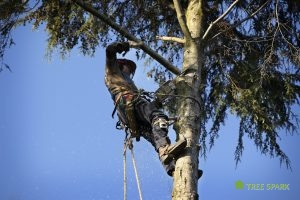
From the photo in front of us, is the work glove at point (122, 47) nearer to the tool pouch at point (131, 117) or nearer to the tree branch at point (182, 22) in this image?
the tool pouch at point (131, 117)

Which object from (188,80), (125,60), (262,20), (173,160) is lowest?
(173,160)

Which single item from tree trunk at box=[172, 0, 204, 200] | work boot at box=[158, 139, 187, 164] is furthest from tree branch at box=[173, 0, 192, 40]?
work boot at box=[158, 139, 187, 164]

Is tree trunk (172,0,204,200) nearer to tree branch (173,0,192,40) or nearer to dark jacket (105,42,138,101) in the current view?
tree branch (173,0,192,40)

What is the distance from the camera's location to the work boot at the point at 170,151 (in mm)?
4102

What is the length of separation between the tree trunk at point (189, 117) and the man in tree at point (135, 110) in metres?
0.13

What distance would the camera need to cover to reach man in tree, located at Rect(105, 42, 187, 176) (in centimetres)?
425

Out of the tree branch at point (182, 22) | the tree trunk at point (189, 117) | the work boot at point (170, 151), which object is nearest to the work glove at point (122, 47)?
the tree trunk at point (189, 117)

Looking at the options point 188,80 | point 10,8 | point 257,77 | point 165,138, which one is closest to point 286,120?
point 257,77

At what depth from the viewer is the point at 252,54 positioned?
689cm

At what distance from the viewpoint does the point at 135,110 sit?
4770 mm

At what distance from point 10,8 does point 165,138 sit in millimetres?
2411

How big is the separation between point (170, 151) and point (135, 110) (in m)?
0.80

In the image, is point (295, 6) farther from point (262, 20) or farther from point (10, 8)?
point (10, 8)

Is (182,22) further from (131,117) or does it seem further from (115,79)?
(131,117)
